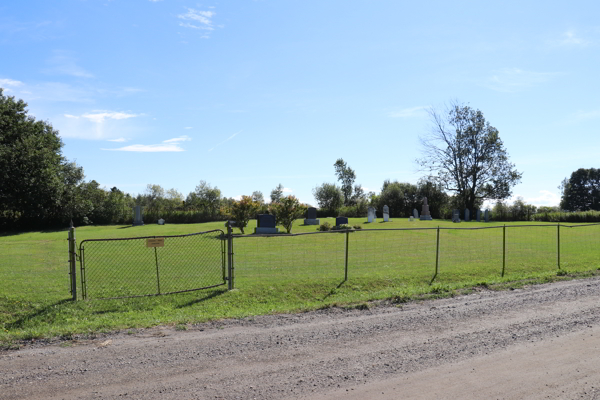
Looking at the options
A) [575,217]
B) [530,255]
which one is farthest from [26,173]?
[575,217]

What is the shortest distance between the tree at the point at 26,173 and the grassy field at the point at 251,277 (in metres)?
22.6

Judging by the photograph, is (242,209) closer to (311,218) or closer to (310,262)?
(311,218)

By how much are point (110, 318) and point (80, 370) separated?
278 centimetres

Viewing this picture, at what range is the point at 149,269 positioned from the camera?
13281mm

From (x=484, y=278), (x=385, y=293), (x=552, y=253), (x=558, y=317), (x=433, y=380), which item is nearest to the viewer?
(x=433, y=380)

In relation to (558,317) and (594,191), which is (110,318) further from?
(594,191)

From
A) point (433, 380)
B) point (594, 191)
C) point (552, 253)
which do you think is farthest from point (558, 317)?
point (594, 191)

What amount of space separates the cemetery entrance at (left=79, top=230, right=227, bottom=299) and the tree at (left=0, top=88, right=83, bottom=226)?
24.1 metres

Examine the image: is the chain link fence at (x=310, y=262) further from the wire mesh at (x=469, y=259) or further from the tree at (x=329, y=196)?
the tree at (x=329, y=196)

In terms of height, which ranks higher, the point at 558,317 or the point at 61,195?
the point at 61,195

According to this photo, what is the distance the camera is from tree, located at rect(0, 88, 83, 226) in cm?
3784

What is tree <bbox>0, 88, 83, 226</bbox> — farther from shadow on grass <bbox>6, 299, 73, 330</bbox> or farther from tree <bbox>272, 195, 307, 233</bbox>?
shadow on grass <bbox>6, 299, 73, 330</bbox>

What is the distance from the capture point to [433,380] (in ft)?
15.4

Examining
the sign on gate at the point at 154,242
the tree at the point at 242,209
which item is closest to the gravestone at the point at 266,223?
the tree at the point at 242,209
